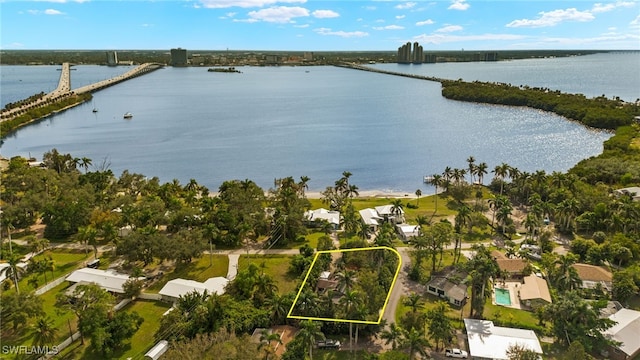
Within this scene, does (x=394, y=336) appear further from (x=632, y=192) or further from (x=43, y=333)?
(x=632, y=192)

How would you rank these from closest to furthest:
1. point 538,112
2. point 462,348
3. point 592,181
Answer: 1. point 462,348
2. point 592,181
3. point 538,112

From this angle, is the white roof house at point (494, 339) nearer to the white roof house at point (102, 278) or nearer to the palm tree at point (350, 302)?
the palm tree at point (350, 302)

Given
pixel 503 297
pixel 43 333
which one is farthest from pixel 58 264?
pixel 503 297

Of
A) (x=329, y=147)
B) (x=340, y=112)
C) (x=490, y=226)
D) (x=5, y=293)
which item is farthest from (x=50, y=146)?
(x=490, y=226)

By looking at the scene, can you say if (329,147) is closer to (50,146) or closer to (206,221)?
(206,221)

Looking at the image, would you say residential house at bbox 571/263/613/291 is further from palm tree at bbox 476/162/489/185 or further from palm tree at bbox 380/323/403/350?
palm tree at bbox 476/162/489/185

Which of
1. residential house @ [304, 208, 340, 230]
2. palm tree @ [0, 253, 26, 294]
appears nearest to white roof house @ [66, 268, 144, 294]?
palm tree @ [0, 253, 26, 294]
